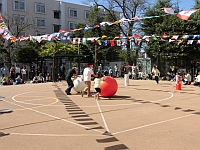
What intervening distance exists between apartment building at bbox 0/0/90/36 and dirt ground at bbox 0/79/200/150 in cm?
3750

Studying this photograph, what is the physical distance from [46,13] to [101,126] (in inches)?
1808

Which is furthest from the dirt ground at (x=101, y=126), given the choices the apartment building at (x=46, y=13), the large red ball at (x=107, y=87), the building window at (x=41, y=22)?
the building window at (x=41, y=22)

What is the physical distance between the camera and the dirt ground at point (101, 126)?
6.00 metres

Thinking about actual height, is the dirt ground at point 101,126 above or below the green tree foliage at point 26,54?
below

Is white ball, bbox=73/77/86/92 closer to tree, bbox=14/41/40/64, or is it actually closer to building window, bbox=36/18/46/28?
tree, bbox=14/41/40/64

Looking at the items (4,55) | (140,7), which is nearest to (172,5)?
(140,7)

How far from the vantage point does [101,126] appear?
7625 mm

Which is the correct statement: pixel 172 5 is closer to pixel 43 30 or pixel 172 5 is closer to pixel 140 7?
pixel 140 7

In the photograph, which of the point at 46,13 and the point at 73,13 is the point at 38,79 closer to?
the point at 46,13

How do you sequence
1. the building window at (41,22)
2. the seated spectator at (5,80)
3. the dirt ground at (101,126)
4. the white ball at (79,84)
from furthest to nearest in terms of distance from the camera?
1. the building window at (41,22)
2. the seated spectator at (5,80)
3. the white ball at (79,84)
4. the dirt ground at (101,126)

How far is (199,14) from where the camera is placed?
24.4 m

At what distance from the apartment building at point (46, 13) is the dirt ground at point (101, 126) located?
37.5 metres

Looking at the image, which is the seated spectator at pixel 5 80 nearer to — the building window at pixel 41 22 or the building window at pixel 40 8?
the building window at pixel 41 22

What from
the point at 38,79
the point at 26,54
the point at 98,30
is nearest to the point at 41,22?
the point at 98,30
